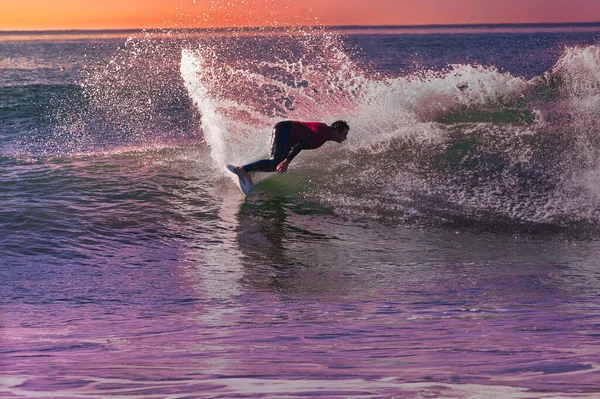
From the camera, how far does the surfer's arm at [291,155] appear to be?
889 cm

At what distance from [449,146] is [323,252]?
17.5 ft

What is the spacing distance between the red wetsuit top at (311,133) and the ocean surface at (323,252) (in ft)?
2.90

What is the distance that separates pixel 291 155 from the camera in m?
9.01

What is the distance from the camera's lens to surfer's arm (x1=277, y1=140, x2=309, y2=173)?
8.89m

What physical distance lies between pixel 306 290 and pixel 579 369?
2.85m

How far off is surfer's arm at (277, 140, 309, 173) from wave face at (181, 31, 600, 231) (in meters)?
0.95

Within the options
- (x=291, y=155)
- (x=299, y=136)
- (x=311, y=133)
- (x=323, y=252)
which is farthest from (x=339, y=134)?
(x=323, y=252)

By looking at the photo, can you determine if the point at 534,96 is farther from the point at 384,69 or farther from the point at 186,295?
the point at 384,69

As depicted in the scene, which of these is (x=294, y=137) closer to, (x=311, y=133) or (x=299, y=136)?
(x=299, y=136)

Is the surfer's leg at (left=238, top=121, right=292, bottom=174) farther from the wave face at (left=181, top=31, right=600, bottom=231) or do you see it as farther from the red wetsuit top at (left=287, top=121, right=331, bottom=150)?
the wave face at (left=181, top=31, right=600, bottom=231)

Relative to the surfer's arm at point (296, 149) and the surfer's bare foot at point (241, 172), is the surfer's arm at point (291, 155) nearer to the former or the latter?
the surfer's arm at point (296, 149)

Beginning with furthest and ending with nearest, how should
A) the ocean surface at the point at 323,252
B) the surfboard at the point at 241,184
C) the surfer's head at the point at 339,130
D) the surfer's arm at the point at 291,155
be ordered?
the surfboard at the point at 241,184 < the surfer's head at the point at 339,130 < the surfer's arm at the point at 291,155 < the ocean surface at the point at 323,252

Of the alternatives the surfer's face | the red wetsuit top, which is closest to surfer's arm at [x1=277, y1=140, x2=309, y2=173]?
the red wetsuit top

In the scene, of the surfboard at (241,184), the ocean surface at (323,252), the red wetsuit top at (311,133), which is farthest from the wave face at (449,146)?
the red wetsuit top at (311,133)
